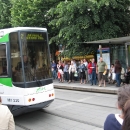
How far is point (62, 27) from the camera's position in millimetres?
17562

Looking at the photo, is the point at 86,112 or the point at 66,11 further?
the point at 66,11

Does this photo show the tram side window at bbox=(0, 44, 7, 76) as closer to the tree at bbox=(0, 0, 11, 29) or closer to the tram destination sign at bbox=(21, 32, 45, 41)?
the tram destination sign at bbox=(21, 32, 45, 41)

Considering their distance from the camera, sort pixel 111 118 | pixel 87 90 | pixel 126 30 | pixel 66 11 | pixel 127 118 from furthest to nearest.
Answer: pixel 126 30 < pixel 66 11 < pixel 87 90 < pixel 111 118 < pixel 127 118

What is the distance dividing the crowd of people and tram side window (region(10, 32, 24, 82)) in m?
7.33

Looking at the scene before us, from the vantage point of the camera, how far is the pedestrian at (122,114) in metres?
1.52

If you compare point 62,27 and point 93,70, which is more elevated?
point 62,27

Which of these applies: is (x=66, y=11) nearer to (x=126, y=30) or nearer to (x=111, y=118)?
(x=126, y=30)

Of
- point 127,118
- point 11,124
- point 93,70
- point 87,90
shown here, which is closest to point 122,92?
point 127,118

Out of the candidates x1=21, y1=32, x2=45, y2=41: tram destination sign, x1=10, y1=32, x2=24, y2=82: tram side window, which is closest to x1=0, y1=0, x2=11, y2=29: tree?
x1=21, y1=32, x2=45, y2=41: tram destination sign

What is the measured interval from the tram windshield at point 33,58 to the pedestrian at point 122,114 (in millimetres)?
4957


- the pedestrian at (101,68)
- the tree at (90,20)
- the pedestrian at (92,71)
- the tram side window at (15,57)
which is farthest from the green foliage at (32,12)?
the tram side window at (15,57)

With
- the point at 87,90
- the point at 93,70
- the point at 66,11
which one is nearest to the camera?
the point at 87,90

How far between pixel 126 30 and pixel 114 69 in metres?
5.12

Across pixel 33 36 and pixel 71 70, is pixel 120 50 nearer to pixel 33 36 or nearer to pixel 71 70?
pixel 71 70
